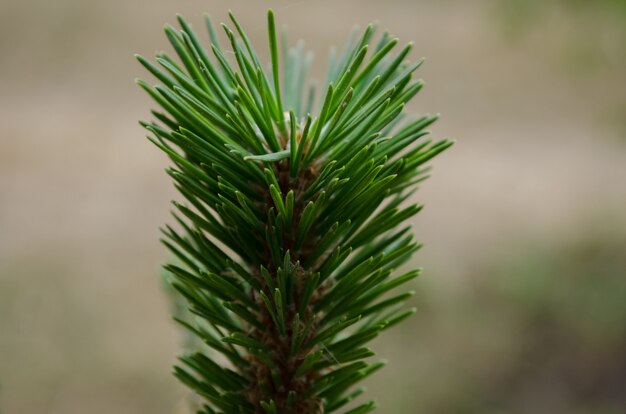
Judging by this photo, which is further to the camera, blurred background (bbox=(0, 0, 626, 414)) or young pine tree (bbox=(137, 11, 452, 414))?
blurred background (bbox=(0, 0, 626, 414))

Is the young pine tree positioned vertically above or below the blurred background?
below

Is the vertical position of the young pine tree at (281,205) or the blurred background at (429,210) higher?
the blurred background at (429,210)

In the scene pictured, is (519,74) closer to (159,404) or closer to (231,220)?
(159,404)

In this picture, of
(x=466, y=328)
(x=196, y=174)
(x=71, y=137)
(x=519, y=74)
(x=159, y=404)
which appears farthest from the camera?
(x=519, y=74)

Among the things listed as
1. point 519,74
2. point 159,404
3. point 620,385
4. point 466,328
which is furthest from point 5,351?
point 519,74
